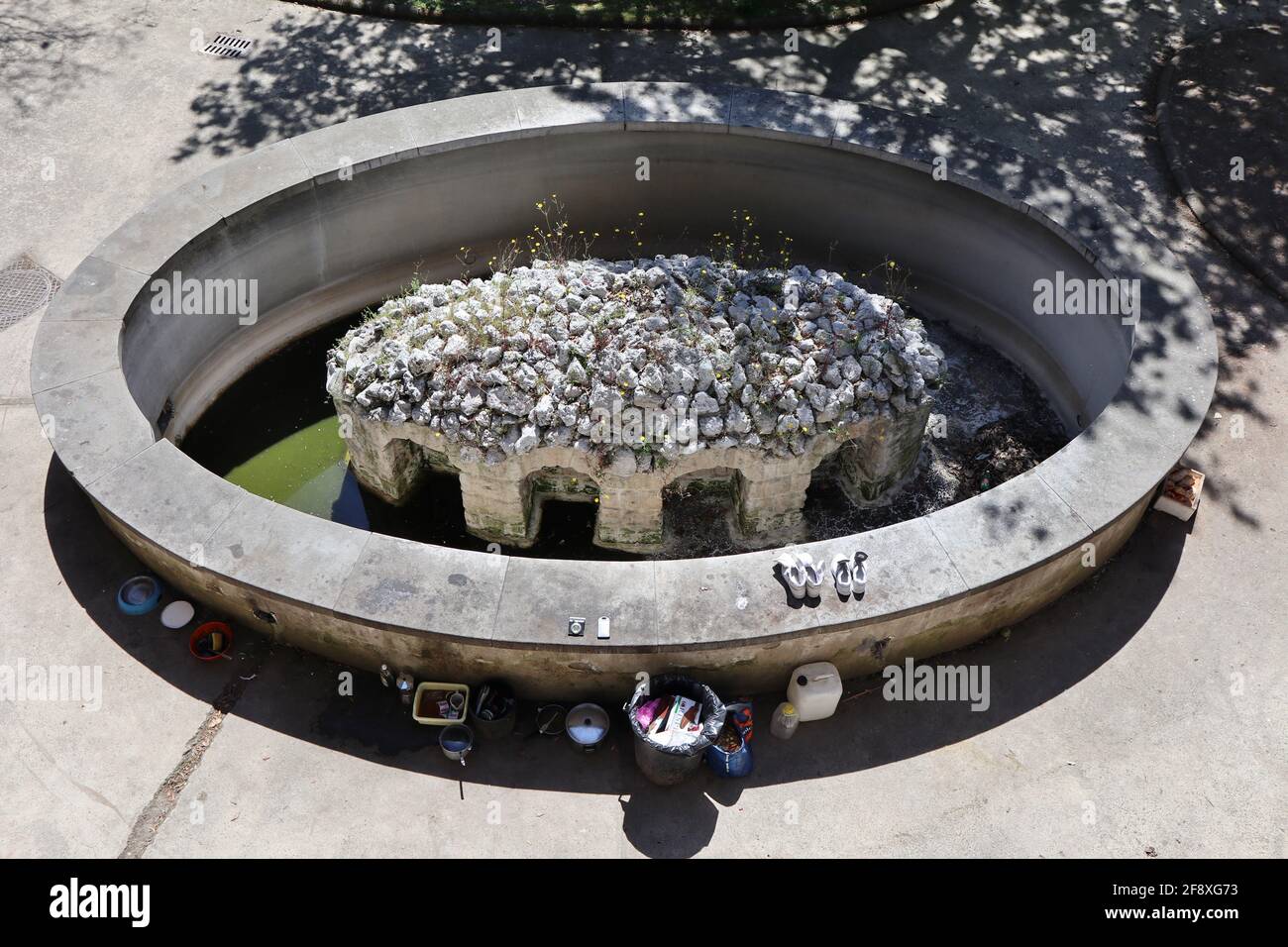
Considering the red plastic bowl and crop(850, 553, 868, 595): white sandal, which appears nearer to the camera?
crop(850, 553, 868, 595): white sandal

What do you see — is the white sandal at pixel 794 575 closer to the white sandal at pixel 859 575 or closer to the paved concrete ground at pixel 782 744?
the white sandal at pixel 859 575

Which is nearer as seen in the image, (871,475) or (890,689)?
(890,689)

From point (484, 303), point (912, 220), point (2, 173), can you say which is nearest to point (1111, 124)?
point (912, 220)

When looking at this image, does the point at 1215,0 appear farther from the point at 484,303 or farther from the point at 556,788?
the point at 556,788

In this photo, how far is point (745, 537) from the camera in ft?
27.6

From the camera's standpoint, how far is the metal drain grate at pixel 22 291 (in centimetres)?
955

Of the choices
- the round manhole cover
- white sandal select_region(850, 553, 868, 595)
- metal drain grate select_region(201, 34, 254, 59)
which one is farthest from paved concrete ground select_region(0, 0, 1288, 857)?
metal drain grate select_region(201, 34, 254, 59)

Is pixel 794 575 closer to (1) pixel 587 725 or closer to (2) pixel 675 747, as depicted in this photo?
(2) pixel 675 747

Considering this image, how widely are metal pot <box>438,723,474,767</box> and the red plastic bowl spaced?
166 centimetres

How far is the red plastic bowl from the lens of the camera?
7.17 meters

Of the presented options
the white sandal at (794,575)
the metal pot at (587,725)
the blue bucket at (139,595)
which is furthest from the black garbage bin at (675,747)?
the blue bucket at (139,595)

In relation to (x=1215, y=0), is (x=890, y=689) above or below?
below

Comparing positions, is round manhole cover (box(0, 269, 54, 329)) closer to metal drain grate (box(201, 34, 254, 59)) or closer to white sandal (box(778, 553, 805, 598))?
metal drain grate (box(201, 34, 254, 59))

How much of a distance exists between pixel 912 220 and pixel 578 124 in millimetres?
3195
